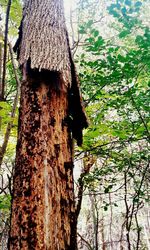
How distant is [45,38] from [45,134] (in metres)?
→ 0.91

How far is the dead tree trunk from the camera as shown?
1.65 meters

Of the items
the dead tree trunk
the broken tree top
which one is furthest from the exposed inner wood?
the broken tree top

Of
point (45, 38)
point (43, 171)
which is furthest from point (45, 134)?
point (45, 38)

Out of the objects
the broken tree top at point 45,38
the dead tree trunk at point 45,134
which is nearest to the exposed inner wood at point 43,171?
the dead tree trunk at point 45,134

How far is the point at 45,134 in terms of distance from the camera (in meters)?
1.94

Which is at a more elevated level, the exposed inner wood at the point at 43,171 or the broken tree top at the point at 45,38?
the broken tree top at the point at 45,38

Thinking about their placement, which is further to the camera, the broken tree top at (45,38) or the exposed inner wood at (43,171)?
the broken tree top at (45,38)

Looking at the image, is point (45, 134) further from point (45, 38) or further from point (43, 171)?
point (45, 38)

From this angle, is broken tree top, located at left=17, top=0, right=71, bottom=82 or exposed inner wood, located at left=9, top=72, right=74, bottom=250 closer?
exposed inner wood, located at left=9, top=72, right=74, bottom=250

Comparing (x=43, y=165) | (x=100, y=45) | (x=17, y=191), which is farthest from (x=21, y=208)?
(x=100, y=45)

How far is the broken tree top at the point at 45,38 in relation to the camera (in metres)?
2.17

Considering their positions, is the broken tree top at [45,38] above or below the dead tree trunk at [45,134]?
above

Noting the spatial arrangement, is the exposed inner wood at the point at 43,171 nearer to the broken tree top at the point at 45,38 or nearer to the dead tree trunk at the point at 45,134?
the dead tree trunk at the point at 45,134

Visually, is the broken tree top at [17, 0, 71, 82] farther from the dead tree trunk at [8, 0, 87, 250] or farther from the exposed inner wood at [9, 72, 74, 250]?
the exposed inner wood at [9, 72, 74, 250]
